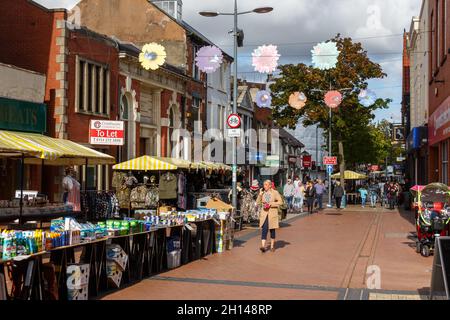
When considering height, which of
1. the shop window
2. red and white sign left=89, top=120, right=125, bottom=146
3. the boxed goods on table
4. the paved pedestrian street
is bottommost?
the paved pedestrian street

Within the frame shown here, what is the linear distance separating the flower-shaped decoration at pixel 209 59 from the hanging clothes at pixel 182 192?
4.63m

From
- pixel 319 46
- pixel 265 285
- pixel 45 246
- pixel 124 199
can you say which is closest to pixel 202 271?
pixel 265 285

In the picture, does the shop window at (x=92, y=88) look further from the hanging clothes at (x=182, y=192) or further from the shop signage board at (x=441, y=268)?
the shop signage board at (x=441, y=268)

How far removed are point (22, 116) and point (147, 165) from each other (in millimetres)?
4465

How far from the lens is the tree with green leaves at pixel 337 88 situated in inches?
1515

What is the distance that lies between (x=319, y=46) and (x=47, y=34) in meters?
11.6

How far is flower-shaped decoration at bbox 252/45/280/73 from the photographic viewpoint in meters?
20.4

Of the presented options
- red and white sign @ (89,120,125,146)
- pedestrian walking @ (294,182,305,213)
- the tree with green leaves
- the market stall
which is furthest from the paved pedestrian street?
the tree with green leaves

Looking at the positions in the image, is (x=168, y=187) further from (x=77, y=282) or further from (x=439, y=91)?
(x=77, y=282)

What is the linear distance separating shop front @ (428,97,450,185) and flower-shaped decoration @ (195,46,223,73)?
28.8ft

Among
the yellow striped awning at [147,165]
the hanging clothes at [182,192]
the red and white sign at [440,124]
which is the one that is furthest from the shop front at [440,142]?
the hanging clothes at [182,192]

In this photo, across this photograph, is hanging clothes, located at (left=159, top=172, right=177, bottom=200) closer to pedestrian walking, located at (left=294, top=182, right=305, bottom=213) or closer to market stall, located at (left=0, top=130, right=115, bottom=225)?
market stall, located at (left=0, top=130, right=115, bottom=225)

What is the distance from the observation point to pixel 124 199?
2084 centimetres

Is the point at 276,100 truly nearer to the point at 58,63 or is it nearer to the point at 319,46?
the point at 319,46
